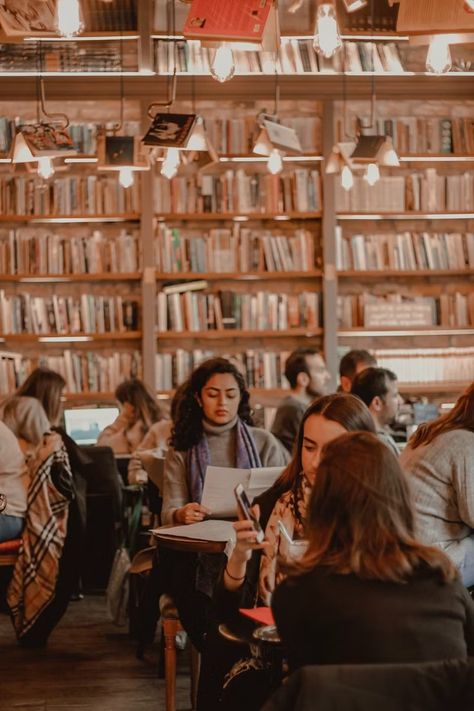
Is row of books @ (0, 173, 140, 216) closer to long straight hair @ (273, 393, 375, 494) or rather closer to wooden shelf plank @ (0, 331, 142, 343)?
wooden shelf plank @ (0, 331, 142, 343)

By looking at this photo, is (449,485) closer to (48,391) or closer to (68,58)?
(48,391)

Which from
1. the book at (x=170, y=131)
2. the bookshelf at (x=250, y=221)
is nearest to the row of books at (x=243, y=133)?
the bookshelf at (x=250, y=221)

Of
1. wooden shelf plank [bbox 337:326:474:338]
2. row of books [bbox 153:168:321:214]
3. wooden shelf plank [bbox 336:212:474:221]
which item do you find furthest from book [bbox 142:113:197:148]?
wooden shelf plank [bbox 337:326:474:338]

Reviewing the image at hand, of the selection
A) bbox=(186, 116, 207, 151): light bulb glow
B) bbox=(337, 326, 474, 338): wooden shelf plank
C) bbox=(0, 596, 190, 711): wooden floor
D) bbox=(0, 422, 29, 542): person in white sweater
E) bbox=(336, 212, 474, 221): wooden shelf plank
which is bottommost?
bbox=(0, 596, 190, 711): wooden floor

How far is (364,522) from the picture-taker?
7.14 feet

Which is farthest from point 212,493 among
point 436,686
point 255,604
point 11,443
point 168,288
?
point 168,288

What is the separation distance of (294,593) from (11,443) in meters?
3.43

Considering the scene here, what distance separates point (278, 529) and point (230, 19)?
1.61 m

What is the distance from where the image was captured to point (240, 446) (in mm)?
4652

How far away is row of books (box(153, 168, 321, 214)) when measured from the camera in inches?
326

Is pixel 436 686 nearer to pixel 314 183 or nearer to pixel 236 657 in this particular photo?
pixel 236 657

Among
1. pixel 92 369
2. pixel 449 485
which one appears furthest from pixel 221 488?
pixel 92 369

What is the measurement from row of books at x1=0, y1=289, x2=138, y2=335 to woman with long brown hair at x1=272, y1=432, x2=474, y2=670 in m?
6.17

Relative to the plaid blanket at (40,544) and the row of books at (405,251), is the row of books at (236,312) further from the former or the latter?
the plaid blanket at (40,544)
